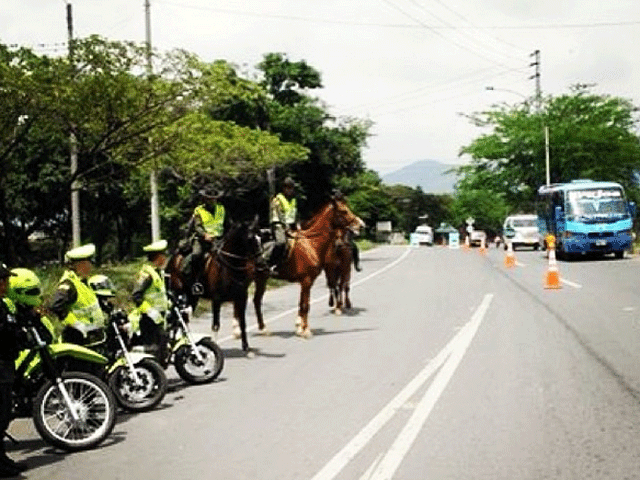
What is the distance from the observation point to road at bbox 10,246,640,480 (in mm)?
6293

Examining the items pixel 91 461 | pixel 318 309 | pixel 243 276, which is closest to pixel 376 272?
pixel 318 309

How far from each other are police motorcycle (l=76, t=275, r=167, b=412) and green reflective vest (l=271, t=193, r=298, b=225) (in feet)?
19.1

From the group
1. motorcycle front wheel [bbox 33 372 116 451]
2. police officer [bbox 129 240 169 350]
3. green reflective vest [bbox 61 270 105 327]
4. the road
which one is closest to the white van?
the road

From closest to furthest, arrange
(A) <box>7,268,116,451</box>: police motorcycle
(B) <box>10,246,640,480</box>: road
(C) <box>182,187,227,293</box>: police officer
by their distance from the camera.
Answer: (B) <box>10,246,640,480</box>: road
(A) <box>7,268,116,451</box>: police motorcycle
(C) <box>182,187,227,293</box>: police officer

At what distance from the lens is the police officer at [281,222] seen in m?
14.0

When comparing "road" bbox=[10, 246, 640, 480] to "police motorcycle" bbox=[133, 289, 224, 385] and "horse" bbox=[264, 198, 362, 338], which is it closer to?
"police motorcycle" bbox=[133, 289, 224, 385]

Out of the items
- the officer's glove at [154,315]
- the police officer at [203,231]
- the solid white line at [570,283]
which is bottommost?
the solid white line at [570,283]

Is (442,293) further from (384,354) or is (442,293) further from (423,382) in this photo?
(423,382)

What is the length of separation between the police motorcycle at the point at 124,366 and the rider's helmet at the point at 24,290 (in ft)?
3.43

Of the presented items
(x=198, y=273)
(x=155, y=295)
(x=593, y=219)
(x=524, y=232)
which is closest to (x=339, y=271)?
(x=198, y=273)

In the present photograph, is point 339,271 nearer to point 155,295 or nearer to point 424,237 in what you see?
point 155,295

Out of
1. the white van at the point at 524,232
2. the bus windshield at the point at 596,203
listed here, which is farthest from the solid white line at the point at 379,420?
the white van at the point at 524,232

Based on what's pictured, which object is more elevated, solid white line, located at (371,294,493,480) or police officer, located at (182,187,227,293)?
police officer, located at (182,187,227,293)

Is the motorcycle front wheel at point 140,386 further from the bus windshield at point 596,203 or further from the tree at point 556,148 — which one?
the tree at point 556,148
